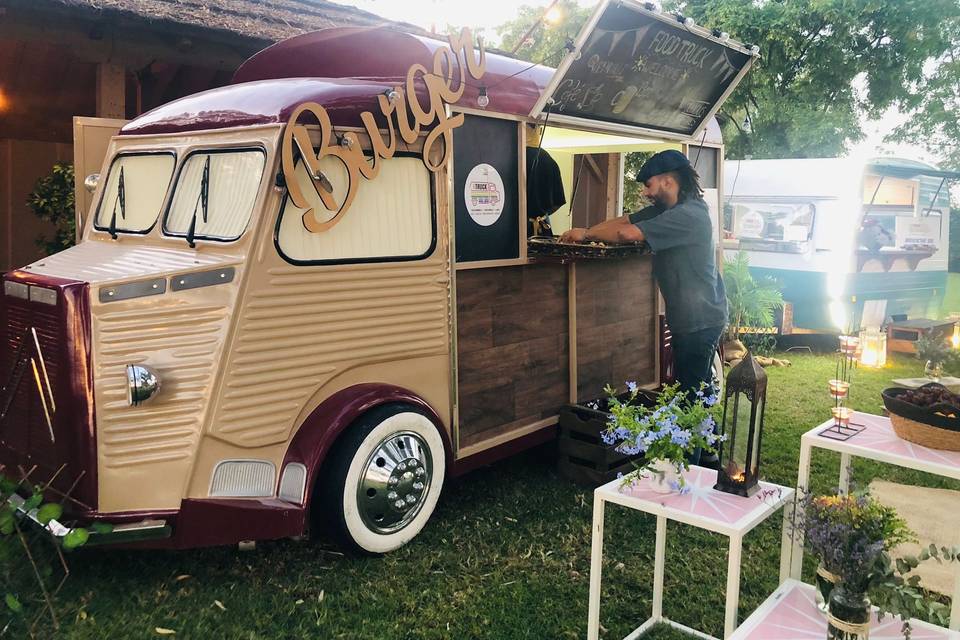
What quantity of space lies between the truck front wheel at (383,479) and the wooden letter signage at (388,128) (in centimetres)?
99

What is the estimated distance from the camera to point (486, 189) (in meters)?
4.30

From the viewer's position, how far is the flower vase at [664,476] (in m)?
2.94

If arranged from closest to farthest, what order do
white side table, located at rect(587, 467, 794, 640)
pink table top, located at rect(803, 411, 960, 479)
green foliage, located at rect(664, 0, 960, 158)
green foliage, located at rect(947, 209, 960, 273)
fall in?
white side table, located at rect(587, 467, 794, 640), pink table top, located at rect(803, 411, 960, 479), green foliage, located at rect(664, 0, 960, 158), green foliage, located at rect(947, 209, 960, 273)

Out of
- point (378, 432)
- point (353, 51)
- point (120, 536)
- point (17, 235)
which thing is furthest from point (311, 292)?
point (17, 235)

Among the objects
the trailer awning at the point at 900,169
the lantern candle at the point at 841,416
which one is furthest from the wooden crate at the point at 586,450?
the trailer awning at the point at 900,169

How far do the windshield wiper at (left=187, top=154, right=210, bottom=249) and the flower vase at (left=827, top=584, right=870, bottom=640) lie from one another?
290cm

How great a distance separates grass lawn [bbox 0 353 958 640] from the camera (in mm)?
3232

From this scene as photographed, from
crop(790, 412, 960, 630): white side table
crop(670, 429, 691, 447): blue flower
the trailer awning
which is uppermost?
the trailer awning

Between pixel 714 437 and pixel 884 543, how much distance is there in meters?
0.76

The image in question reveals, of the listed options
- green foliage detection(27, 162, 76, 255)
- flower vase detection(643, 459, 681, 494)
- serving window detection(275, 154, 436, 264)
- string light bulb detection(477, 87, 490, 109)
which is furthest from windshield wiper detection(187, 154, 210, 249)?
green foliage detection(27, 162, 76, 255)

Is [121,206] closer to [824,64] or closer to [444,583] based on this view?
[444,583]

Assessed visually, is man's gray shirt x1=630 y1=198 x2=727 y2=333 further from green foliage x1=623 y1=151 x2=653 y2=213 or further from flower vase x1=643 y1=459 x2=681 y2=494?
A: green foliage x1=623 y1=151 x2=653 y2=213

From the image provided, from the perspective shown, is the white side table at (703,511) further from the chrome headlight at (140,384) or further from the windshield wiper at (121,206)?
the windshield wiper at (121,206)

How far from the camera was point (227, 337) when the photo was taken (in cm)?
330
